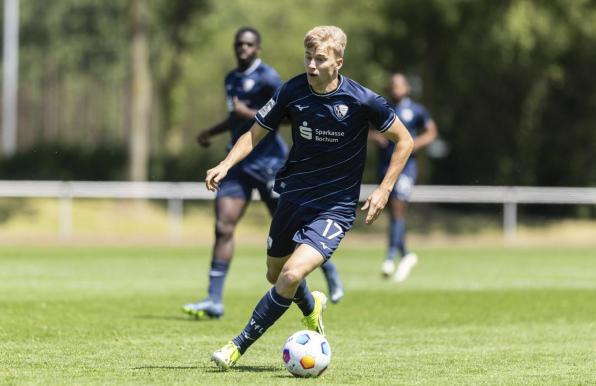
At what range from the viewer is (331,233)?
310 inches

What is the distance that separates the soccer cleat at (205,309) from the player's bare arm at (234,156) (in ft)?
11.9

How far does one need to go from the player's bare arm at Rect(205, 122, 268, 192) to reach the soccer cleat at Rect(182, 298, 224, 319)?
11.9 ft

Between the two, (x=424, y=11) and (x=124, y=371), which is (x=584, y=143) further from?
(x=124, y=371)

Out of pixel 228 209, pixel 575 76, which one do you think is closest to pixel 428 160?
pixel 575 76

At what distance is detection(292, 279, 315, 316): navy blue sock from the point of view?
329 inches

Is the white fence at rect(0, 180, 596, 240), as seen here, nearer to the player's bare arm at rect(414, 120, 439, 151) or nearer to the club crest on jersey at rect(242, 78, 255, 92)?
the player's bare arm at rect(414, 120, 439, 151)

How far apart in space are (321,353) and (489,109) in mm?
32002

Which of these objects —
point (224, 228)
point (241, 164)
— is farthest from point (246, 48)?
point (224, 228)

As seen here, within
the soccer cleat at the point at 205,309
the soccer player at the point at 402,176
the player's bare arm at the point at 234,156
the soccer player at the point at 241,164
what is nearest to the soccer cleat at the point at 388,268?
the soccer player at the point at 402,176

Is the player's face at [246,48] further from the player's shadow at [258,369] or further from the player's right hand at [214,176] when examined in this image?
the player's shadow at [258,369]

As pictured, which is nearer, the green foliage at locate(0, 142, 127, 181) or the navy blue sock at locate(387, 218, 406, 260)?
the navy blue sock at locate(387, 218, 406, 260)

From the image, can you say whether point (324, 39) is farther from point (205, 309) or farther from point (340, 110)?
point (205, 309)

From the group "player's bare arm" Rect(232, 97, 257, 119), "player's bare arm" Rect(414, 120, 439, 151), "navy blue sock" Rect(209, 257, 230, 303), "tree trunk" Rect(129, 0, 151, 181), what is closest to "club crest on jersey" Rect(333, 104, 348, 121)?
"player's bare arm" Rect(232, 97, 257, 119)

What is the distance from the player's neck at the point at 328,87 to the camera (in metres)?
7.82
